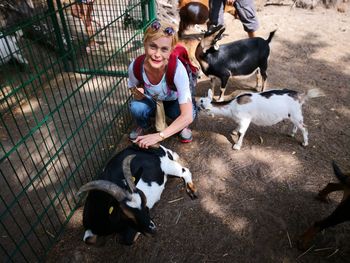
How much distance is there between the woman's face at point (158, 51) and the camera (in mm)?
2575

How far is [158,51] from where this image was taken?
264 cm

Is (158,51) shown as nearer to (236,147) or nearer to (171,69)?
(171,69)

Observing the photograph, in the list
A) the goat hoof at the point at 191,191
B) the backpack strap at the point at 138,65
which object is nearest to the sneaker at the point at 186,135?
the goat hoof at the point at 191,191

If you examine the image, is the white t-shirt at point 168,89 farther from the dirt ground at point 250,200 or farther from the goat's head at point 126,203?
the goat's head at point 126,203

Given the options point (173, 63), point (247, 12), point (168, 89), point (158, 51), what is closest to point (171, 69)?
point (173, 63)

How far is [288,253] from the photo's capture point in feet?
8.40

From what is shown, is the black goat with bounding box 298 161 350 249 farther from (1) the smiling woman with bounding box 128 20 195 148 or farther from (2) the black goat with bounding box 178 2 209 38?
(2) the black goat with bounding box 178 2 209 38

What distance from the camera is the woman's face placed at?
2575 millimetres

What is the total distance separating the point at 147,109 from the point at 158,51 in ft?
3.30

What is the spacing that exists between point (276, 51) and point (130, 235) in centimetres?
488

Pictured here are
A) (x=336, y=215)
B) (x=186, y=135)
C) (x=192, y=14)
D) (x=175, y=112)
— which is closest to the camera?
(x=336, y=215)

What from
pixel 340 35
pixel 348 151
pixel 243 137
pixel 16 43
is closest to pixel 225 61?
pixel 243 137

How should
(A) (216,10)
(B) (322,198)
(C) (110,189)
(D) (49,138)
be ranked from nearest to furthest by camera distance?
(C) (110,189)
(B) (322,198)
(D) (49,138)
(A) (216,10)

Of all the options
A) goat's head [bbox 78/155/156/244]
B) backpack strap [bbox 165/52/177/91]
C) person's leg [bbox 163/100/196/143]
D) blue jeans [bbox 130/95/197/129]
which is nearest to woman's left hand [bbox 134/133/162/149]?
goat's head [bbox 78/155/156/244]
